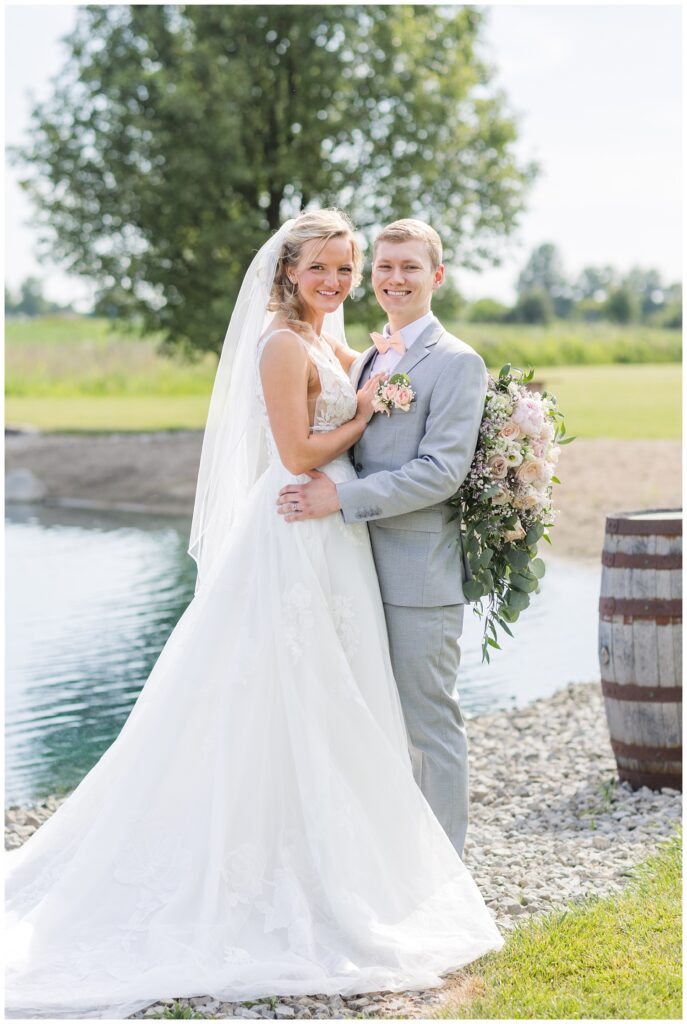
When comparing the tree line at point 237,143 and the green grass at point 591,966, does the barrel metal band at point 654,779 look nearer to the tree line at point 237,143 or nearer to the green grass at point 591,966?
the green grass at point 591,966

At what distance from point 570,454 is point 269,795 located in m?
17.1

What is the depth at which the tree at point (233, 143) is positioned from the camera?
20969mm

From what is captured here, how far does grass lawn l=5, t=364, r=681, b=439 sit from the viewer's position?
2573 cm

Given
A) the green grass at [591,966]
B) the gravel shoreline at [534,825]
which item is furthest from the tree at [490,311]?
the green grass at [591,966]

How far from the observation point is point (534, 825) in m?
5.32

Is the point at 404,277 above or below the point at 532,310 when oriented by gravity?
below

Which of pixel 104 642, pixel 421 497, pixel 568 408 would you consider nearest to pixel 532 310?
pixel 568 408

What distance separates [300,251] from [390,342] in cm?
47

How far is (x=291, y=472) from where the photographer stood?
419 centimetres

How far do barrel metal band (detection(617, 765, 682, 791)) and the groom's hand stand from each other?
2563 mm

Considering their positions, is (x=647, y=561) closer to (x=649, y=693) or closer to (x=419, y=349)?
(x=649, y=693)

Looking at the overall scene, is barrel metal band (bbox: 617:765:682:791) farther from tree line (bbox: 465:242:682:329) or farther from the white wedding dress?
tree line (bbox: 465:242:682:329)

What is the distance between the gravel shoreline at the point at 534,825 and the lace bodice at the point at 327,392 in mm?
1913

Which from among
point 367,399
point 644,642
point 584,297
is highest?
point 584,297
